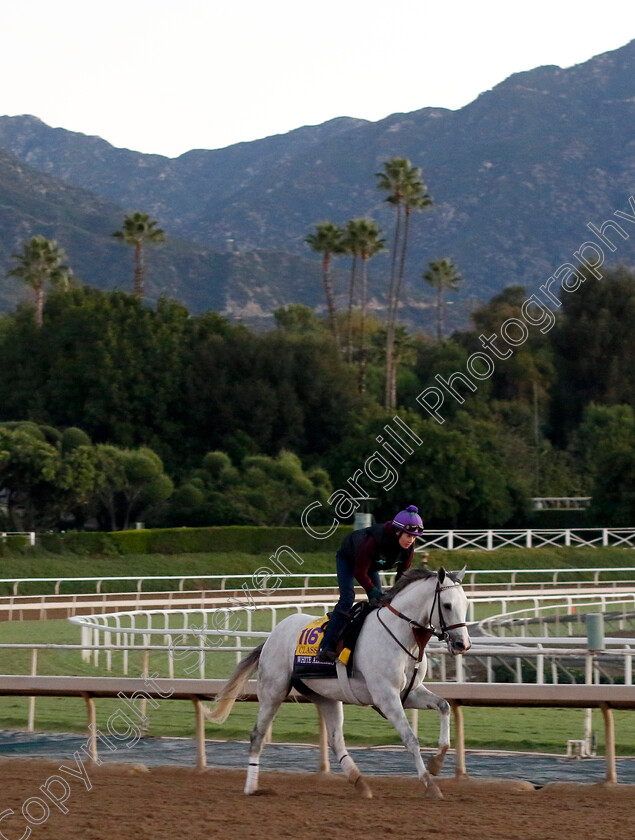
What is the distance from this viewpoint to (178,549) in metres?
36.2

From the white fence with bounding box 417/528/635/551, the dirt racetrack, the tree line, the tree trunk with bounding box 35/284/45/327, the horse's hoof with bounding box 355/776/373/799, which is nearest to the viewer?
the dirt racetrack

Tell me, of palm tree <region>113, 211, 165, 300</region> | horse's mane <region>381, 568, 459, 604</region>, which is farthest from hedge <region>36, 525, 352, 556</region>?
palm tree <region>113, 211, 165, 300</region>

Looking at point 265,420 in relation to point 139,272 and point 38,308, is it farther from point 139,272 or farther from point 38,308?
point 139,272

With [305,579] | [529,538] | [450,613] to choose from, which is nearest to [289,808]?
[450,613]

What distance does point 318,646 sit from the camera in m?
8.24

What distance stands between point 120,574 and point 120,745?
21.9 meters

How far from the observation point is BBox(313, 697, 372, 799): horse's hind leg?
804 cm

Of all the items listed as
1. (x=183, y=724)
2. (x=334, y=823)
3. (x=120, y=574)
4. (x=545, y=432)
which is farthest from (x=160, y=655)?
(x=545, y=432)

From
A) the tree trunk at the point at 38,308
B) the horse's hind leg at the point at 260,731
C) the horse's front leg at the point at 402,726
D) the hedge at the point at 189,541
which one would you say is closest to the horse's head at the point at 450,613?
the horse's front leg at the point at 402,726

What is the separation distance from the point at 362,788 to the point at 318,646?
0.94 metres

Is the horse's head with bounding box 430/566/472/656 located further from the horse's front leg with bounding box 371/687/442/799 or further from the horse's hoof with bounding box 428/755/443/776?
the horse's hoof with bounding box 428/755/443/776

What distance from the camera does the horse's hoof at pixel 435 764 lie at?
7.73 m

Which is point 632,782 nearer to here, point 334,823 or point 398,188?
point 334,823

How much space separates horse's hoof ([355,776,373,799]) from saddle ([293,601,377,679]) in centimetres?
69
